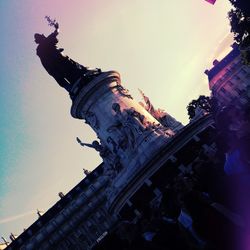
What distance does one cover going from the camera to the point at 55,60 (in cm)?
3978

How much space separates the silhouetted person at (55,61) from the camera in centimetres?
3938

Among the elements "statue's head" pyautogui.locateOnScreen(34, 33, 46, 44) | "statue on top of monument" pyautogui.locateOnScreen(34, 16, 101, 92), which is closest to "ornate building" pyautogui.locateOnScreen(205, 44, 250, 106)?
"statue on top of monument" pyautogui.locateOnScreen(34, 16, 101, 92)

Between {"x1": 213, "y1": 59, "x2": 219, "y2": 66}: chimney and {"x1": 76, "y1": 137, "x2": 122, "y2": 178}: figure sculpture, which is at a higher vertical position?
{"x1": 213, "y1": 59, "x2": 219, "y2": 66}: chimney

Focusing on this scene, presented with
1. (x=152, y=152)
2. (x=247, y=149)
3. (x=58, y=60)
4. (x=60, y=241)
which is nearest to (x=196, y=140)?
(x=152, y=152)

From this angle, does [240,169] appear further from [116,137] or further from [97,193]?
[97,193]

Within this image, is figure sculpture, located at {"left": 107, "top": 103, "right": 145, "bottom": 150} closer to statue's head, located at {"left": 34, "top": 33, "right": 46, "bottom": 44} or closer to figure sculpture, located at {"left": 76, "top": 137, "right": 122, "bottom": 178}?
figure sculpture, located at {"left": 76, "top": 137, "right": 122, "bottom": 178}

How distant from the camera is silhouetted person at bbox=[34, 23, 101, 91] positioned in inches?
1550

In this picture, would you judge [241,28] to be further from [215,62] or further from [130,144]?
[215,62]

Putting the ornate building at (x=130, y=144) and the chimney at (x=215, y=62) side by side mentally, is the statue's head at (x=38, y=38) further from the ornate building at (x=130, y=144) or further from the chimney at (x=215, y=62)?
the chimney at (x=215, y=62)

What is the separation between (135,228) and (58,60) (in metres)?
32.3

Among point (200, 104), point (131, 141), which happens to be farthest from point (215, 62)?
point (131, 141)

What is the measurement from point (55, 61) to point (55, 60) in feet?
0.36

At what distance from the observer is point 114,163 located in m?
32.9

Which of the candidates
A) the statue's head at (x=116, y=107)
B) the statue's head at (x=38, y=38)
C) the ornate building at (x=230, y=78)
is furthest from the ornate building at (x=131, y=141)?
the ornate building at (x=230, y=78)
